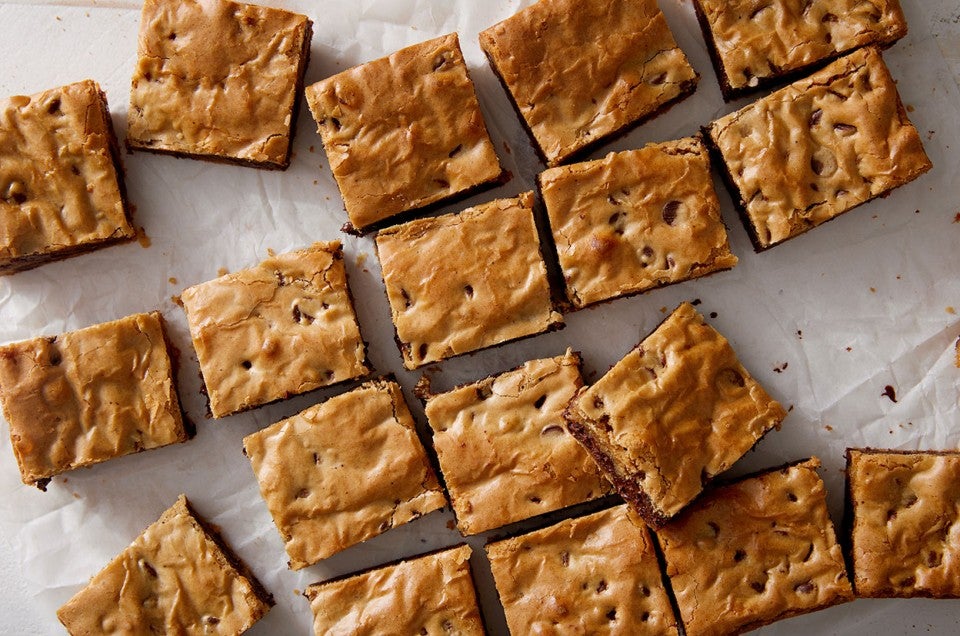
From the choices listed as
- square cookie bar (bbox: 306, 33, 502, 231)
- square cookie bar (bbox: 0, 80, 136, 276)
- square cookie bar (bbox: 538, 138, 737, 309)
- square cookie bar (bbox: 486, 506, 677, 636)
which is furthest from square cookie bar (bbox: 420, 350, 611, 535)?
square cookie bar (bbox: 0, 80, 136, 276)

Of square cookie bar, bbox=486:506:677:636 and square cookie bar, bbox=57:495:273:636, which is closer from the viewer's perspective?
square cookie bar, bbox=486:506:677:636

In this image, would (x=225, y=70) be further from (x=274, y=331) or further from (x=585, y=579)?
(x=585, y=579)

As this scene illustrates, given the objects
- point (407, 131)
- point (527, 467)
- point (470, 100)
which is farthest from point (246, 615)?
point (470, 100)

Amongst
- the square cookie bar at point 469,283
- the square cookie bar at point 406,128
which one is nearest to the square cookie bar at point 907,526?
the square cookie bar at point 469,283

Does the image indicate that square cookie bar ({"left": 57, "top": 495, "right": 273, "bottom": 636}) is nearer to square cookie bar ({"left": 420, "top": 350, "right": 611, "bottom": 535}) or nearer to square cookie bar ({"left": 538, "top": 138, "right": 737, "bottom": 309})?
square cookie bar ({"left": 420, "top": 350, "right": 611, "bottom": 535})

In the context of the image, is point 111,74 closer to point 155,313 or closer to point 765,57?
point 155,313
